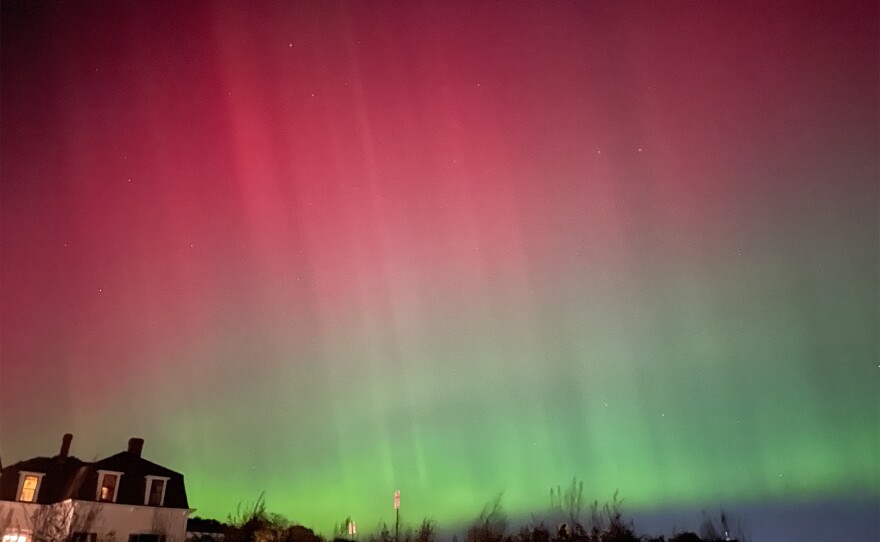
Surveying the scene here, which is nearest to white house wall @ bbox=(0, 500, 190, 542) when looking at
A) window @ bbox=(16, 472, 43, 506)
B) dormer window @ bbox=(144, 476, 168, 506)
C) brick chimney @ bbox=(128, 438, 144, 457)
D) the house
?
the house

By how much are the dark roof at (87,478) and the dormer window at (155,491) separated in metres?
0.25

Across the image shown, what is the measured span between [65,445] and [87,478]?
22.2ft

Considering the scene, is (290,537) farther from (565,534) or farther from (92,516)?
(565,534)

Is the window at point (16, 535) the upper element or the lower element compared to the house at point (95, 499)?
lower

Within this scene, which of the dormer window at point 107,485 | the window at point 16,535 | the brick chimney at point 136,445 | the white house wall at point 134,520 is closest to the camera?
the window at point 16,535

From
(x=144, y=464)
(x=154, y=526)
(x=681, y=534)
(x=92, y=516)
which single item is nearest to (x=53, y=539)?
(x=92, y=516)

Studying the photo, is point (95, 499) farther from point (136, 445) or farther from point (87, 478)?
point (136, 445)

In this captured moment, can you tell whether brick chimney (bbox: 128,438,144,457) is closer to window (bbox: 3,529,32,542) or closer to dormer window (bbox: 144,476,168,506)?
dormer window (bbox: 144,476,168,506)

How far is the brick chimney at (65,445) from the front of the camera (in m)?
54.8

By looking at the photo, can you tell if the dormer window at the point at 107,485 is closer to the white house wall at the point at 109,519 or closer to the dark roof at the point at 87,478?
the dark roof at the point at 87,478

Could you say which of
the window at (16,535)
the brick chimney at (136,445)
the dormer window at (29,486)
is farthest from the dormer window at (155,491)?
the window at (16,535)

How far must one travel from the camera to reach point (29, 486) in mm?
49656

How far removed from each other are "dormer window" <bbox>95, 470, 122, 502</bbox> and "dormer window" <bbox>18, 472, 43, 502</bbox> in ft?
11.7

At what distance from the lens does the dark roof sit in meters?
49.2
